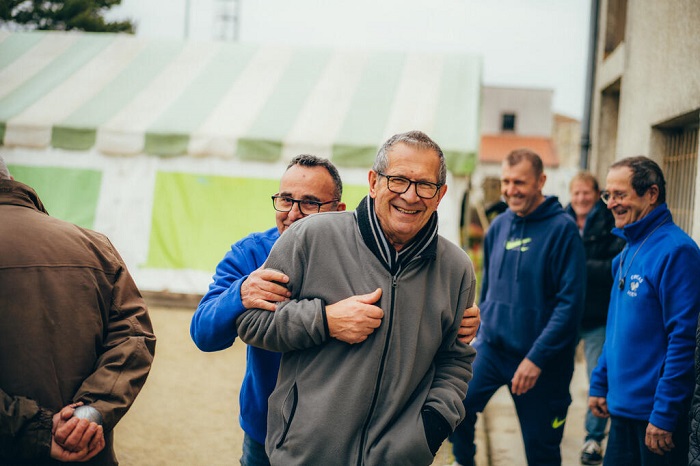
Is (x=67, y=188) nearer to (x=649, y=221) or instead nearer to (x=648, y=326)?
(x=649, y=221)

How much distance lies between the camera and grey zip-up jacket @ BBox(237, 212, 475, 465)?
199 cm

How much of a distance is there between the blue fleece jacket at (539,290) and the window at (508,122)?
37534 mm

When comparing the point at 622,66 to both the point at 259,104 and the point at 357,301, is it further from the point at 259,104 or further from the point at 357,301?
the point at 357,301

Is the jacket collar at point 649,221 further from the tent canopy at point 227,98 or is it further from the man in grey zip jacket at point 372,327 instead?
the tent canopy at point 227,98

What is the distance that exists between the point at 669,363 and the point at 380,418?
1514 millimetres

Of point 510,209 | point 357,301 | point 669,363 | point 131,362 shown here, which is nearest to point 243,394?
point 131,362

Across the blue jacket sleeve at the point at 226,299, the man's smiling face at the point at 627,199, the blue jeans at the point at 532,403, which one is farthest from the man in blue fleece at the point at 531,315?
the blue jacket sleeve at the point at 226,299

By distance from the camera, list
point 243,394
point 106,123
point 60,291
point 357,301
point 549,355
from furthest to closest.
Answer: point 106,123 < point 549,355 < point 243,394 < point 60,291 < point 357,301

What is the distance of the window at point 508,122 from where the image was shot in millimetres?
40094

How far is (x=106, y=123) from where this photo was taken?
27.8 feet

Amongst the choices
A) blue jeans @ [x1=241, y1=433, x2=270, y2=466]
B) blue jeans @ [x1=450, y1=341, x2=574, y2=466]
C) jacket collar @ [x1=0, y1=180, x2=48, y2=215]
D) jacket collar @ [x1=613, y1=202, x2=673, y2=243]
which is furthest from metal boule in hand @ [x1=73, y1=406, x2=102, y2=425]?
jacket collar @ [x1=613, y1=202, x2=673, y2=243]

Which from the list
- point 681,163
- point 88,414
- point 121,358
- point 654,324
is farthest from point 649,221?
point 88,414

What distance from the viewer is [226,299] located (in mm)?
2184

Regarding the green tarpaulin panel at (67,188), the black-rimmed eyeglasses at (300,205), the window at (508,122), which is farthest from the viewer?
the window at (508,122)
